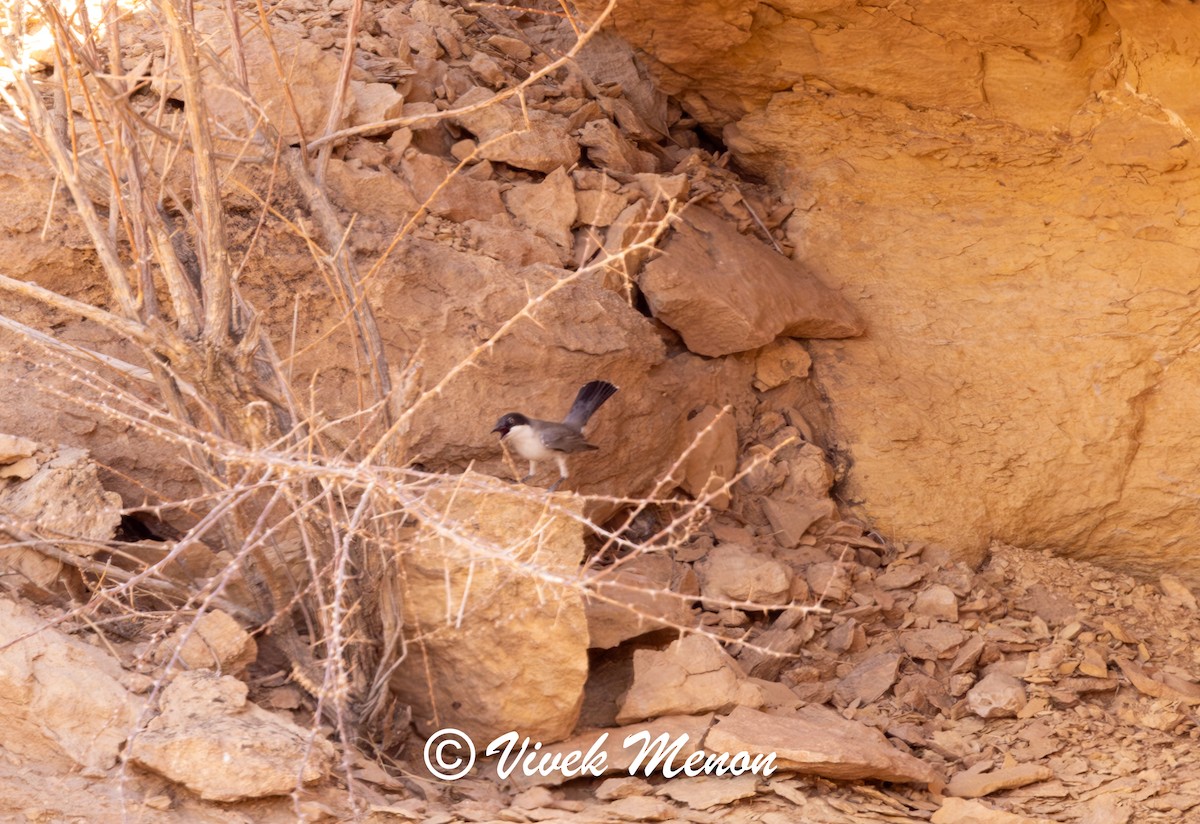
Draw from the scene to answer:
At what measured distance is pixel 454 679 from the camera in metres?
4.10

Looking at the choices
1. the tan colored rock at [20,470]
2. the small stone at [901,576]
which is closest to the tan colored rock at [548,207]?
the small stone at [901,576]

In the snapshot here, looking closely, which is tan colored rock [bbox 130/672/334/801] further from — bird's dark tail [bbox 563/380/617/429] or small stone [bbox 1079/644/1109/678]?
small stone [bbox 1079/644/1109/678]

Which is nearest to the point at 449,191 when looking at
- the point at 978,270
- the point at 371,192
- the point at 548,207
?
the point at 371,192

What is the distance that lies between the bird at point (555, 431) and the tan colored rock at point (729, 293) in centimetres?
81

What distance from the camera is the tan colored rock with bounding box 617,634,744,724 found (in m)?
4.11

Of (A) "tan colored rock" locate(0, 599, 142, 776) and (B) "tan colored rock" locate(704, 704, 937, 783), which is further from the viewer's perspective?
(B) "tan colored rock" locate(704, 704, 937, 783)

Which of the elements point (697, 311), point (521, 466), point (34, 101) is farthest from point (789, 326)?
point (34, 101)

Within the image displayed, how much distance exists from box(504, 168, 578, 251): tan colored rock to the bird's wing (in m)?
1.04

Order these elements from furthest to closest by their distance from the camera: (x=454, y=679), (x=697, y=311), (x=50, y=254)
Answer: (x=697, y=311), (x=50, y=254), (x=454, y=679)

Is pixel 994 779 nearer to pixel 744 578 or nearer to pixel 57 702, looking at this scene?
pixel 744 578

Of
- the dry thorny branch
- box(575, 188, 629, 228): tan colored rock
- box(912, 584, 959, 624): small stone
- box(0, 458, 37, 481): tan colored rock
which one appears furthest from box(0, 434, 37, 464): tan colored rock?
box(912, 584, 959, 624): small stone

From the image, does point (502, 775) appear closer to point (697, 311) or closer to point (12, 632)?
point (12, 632)

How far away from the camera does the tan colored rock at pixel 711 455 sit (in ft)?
17.4

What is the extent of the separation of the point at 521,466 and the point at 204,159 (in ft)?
6.10
